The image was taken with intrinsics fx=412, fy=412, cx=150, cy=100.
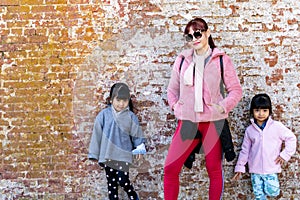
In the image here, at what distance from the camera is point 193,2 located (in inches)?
172

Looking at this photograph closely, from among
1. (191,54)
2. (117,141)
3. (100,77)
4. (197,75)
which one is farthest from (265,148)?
(100,77)

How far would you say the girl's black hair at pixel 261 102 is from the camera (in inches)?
162

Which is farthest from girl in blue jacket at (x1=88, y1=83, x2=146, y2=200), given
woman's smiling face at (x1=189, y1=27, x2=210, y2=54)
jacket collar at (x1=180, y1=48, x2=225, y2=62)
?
woman's smiling face at (x1=189, y1=27, x2=210, y2=54)

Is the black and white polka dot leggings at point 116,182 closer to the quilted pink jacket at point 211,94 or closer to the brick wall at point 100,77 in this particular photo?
the brick wall at point 100,77

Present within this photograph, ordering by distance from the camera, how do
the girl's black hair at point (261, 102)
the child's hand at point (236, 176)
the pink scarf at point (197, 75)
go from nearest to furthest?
the pink scarf at point (197, 75) < the girl's black hair at point (261, 102) < the child's hand at point (236, 176)

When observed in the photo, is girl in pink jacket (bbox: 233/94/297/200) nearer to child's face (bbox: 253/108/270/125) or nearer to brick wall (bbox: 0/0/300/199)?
child's face (bbox: 253/108/270/125)

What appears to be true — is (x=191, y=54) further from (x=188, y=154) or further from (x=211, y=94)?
(x=188, y=154)

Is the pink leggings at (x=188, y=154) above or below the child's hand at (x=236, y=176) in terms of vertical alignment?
above

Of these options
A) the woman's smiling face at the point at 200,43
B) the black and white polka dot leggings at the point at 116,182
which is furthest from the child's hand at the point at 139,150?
the woman's smiling face at the point at 200,43

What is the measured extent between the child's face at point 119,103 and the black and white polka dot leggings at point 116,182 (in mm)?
603

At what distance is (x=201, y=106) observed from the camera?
3.73 metres

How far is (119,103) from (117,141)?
383 mm

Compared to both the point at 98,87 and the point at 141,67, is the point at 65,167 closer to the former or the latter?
the point at 98,87

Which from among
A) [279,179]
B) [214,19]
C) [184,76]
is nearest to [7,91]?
[184,76]
